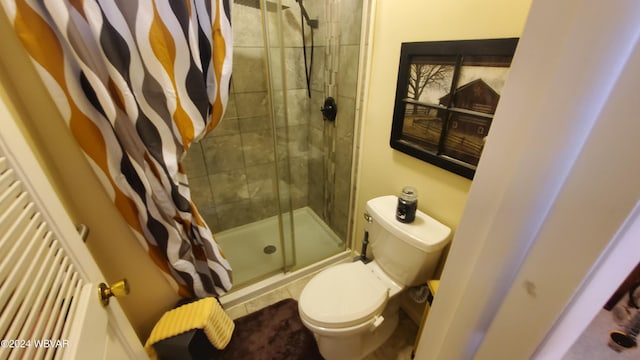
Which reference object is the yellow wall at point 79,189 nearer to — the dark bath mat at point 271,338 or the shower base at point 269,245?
the dark bath mat at point 271,338

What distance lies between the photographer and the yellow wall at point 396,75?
0.80m

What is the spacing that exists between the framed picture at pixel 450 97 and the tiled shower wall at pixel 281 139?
430 millimetres

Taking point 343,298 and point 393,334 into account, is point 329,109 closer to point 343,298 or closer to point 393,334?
point 343,298

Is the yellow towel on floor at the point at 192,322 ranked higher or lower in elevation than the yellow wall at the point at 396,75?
lower

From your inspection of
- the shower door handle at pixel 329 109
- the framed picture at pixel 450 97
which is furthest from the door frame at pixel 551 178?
the shower door handle at pixel 329 109

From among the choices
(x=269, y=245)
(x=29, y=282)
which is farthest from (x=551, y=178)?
(x=269, y=245)

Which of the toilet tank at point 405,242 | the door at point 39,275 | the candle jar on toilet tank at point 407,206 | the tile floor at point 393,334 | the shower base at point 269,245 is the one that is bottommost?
the tile floor at point 393,334

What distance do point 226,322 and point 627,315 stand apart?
6.72ft

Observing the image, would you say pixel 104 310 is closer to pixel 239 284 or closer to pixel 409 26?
pixel 239 284

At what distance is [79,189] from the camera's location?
78 cm

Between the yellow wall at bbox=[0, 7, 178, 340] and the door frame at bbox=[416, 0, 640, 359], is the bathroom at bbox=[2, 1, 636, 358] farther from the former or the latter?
the door frame at bbox=[416, 0, 640, 359]

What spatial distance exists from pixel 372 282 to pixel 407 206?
428 mm

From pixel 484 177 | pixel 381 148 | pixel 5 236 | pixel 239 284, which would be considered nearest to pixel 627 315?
pixel 381 148

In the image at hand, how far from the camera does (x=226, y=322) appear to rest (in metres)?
1.23
